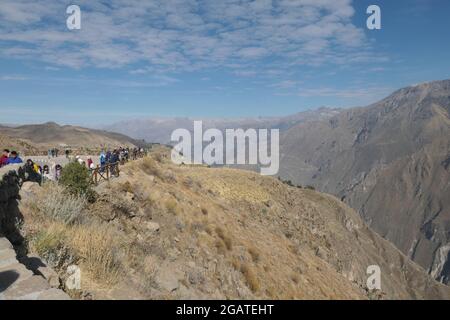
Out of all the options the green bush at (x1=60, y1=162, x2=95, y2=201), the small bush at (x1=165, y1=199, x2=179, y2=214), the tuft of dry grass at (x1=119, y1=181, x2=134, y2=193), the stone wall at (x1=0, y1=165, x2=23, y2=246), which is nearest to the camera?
the stone wall at (x1=0, y1=165, x2=23, y2=246)

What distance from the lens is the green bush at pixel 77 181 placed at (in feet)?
52.3

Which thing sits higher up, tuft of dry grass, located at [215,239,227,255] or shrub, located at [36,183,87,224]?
shrub, located at [36,183,87,224]

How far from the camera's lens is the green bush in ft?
52.3

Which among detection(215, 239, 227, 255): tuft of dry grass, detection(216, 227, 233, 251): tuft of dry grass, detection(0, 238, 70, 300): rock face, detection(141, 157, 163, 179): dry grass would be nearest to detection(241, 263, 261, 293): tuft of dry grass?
detection(215, 239, 227, 255): tuft of dry grass

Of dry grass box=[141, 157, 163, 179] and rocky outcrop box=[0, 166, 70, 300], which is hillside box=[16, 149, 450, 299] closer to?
dry grass box=[141, 157, 163, 179]

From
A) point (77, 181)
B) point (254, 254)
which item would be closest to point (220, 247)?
point (254, 254)

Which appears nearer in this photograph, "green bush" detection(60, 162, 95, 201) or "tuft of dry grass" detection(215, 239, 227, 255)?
"green bush" detection(60, 162, 95, 201)

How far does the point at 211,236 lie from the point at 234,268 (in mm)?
2430

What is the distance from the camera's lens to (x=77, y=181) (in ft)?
53.2

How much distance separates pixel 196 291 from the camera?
14.7 meters
